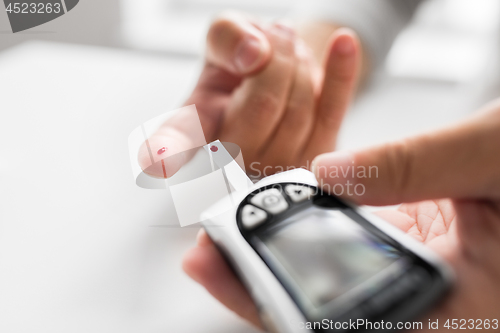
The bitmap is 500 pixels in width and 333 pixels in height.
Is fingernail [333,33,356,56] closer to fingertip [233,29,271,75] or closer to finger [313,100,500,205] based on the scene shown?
fingertip [233,29,271,75]

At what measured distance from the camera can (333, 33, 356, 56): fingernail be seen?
37 cm

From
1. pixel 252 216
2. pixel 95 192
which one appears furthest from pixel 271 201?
pixel 95 192

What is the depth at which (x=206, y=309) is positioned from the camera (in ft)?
0.79

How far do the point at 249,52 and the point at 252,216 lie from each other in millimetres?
207

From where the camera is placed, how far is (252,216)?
0.70ft

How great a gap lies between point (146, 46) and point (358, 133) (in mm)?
354

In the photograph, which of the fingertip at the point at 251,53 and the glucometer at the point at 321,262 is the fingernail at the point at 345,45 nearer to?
the fingertip at the point at 251,53

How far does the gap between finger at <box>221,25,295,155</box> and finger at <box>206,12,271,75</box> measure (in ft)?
0.05

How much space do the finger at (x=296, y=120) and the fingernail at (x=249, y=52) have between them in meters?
0.06

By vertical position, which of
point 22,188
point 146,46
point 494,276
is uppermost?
point 146,46

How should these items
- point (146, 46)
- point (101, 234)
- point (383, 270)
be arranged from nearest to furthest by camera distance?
point (383, 270) → point (101, 234) → point (146, 46)

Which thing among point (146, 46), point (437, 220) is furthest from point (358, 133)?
point (146, 46)

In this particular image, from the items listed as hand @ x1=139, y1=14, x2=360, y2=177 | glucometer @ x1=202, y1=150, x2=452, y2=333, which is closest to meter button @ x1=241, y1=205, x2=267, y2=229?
glucometer @ x1=202, y1=150, x2=452, y2=333

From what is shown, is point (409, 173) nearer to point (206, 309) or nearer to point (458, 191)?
point (458, 191)
